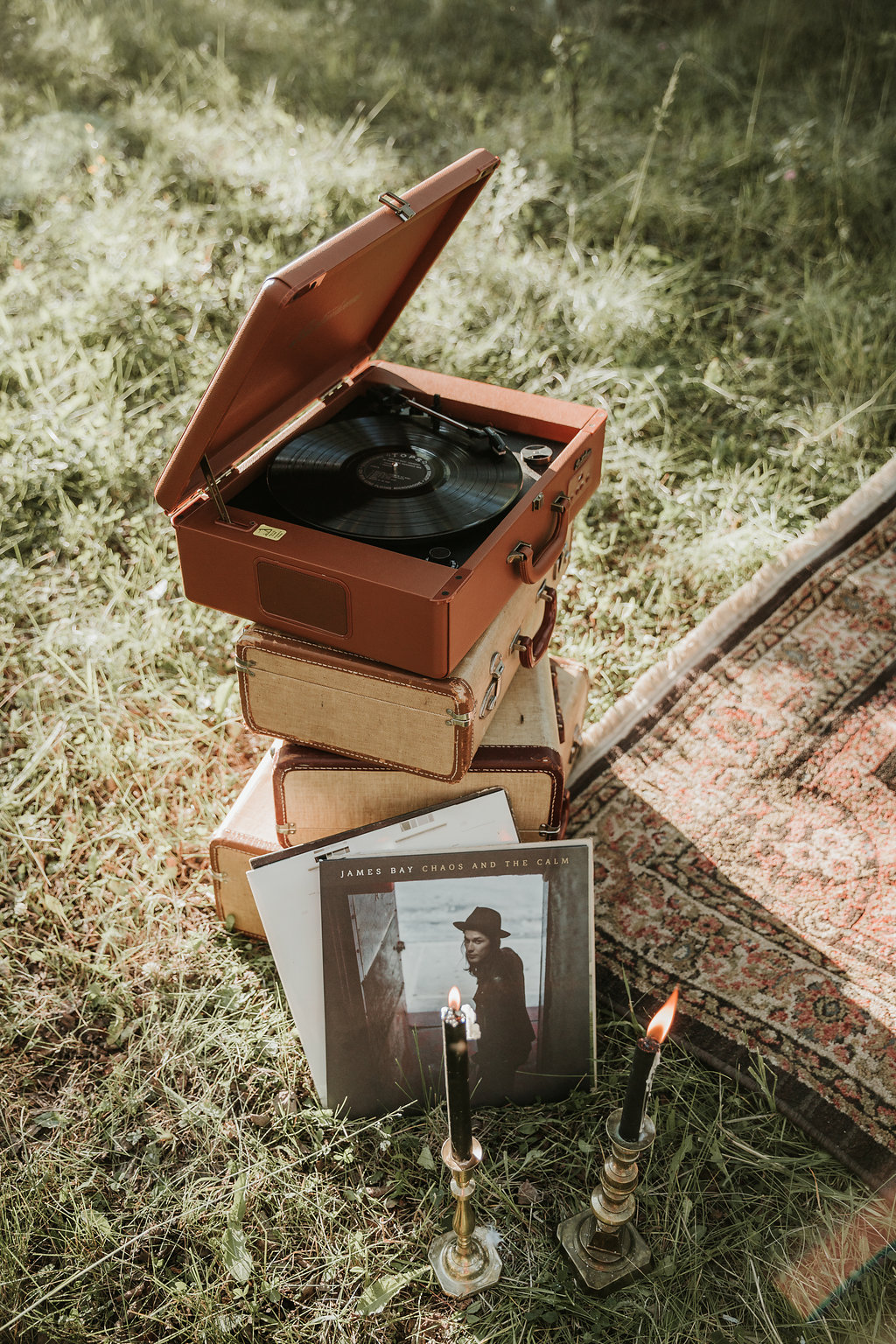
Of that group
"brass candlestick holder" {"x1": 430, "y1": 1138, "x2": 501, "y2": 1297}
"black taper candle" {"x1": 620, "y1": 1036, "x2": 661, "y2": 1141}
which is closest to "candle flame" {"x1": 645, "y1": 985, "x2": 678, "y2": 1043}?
"black taper candle" {"x1": 620, "y1": 1036, "x2": 661, "y2": 1141}

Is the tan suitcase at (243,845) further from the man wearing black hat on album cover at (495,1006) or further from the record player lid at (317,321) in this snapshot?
the record player lid at (317,321)

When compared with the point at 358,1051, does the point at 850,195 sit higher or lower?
higher

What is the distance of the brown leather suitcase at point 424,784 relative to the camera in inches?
84.0

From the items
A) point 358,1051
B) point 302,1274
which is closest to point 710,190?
point 358,1051

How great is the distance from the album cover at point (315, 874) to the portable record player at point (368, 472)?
1.35 ft

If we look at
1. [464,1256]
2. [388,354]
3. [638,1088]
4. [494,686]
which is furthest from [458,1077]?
[388,354]

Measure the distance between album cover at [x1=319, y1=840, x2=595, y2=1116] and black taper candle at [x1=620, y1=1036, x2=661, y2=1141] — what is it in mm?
567

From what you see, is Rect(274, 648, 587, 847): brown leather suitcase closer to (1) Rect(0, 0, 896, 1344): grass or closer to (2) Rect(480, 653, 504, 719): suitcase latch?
(2) Rect(480, 653, 504, 719): suitcase latch

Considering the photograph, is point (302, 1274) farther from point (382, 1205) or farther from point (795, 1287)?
point (795, 1287)

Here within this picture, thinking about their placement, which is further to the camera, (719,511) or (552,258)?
(552,258)

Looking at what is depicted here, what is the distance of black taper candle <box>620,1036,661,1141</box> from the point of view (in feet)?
4.48

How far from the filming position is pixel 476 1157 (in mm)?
1575

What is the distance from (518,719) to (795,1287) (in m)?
1.22

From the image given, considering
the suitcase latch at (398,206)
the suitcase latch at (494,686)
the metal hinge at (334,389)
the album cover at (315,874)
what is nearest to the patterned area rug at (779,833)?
the album cover at (315,874)
